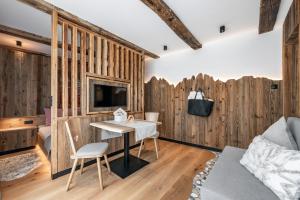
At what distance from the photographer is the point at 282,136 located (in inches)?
54.0

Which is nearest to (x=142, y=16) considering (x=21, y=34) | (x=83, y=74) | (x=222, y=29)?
(x=83, y=74)

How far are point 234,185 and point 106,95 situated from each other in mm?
2427

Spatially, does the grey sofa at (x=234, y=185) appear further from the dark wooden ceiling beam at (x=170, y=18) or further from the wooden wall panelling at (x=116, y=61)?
the wooden wall panelling at (x=116, y=61)

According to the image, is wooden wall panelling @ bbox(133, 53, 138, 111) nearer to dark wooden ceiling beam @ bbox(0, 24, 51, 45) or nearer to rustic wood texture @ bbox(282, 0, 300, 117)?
dark wooden ceiling beam @ bbox(0, 24, 51, 45)

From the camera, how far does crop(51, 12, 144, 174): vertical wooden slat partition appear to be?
2098mm

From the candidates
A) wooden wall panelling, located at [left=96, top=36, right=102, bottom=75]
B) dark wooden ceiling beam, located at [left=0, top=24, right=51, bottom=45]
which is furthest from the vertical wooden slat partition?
dark wooden ceiling beam, located at [left=0, top=24, right=51, bottom=45]

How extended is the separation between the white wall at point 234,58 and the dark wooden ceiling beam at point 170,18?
20.3 inches

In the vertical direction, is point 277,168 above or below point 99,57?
below

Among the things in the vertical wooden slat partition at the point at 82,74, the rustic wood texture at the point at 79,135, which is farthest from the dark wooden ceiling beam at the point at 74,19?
the rustic wood texture at the point at 79,135

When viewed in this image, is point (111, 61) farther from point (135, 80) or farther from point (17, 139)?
point (17, 139)

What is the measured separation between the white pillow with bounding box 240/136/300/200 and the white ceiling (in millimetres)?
1889

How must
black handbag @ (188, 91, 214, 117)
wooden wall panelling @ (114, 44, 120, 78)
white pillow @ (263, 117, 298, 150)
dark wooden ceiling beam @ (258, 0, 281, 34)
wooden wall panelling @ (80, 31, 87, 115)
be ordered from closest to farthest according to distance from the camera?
white pillow @ (263, 117, 298, 150) < dark wooden ceiling beam @ (258, 0, 281, 34) < wooden wall panelling @ (80, 31, 87, 115) < wooden wall panelling @ (114, 44, 120, 78) < black handbag @ (188, 91, 214, 117)

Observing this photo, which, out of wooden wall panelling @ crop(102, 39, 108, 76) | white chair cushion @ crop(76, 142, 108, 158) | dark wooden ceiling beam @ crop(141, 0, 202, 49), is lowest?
white chair cushion @ crop(76, 142, 108, 158)

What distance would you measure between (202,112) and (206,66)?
1097 millimetres
